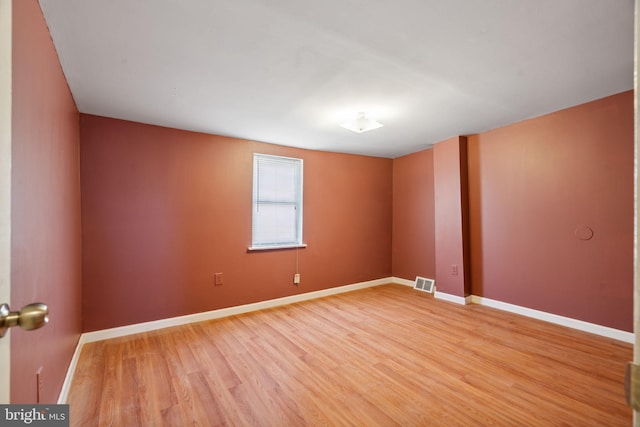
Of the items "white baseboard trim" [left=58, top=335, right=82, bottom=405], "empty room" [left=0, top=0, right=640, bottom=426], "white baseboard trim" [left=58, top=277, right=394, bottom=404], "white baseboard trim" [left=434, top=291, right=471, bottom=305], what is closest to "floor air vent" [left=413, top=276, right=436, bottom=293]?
"empty room" [left=0, top=0, right=640, bottom=426]

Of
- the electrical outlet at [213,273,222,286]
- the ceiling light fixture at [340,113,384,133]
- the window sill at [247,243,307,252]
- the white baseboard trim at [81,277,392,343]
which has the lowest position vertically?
the white baseboard trim at [81,277,392,343]

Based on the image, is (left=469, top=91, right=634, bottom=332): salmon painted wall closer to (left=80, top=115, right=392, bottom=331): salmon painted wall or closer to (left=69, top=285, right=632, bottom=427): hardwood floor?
(left=69, top=285, right=632, bottom=427): hardwood floor

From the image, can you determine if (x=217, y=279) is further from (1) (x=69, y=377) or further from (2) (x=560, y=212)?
(2) (x=560, y=212)

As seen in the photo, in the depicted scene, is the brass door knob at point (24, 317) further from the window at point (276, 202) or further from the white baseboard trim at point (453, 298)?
the white baseboard trim at point (453, 298)

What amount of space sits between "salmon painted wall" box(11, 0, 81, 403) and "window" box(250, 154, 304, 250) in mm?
1914

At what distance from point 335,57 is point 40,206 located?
189 centimetres

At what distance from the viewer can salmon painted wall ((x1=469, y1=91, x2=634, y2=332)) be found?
2.59 meters

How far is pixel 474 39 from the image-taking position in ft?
5.55

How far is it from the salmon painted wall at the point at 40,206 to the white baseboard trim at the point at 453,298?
159 inches

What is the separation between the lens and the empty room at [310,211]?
4.87 feet

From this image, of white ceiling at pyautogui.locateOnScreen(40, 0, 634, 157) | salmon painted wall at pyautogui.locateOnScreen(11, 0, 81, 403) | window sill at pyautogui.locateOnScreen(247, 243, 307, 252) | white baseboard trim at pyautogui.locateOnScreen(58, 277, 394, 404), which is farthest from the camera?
window sill at pyautogui.locateOnScreen(247, 243, 307, 252)

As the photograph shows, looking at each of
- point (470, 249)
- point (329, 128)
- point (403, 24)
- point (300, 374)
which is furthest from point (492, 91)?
point (300, 374)

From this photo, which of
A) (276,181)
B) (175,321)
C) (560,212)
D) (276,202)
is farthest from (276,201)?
(560,212)

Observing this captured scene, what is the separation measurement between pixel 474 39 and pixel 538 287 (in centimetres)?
283
